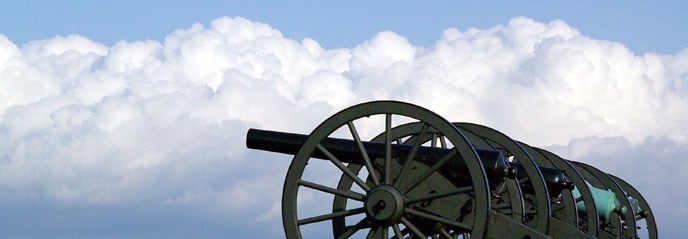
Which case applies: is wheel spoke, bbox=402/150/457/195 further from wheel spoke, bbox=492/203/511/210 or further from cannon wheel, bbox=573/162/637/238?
cannon wheel, bbox=573/162/637/238

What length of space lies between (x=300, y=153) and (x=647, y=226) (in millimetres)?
13808

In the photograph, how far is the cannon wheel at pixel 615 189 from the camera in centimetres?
2636

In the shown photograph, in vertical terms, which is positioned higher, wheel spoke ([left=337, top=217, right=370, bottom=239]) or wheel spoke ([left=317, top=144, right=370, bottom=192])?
wheel spoke ([left=317, top=144, right=370, bottom=192])

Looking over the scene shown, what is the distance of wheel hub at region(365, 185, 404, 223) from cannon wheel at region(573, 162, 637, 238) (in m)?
10.4

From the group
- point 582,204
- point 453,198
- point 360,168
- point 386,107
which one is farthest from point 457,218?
point 582,204

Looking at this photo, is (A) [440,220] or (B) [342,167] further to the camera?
(B) [342,167]

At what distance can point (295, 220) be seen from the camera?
55.3 ft

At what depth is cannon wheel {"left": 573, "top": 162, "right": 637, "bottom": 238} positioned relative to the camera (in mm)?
26359

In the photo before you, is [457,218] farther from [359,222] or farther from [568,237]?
[568,237]

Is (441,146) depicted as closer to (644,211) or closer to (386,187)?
(386,187)

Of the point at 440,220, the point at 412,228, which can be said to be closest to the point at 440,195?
the point at 440,220

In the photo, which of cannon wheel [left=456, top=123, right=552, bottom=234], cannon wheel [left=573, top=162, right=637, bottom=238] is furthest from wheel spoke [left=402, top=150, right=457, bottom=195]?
cannon wheel [left=573, top=162, right=637, bottom=238]

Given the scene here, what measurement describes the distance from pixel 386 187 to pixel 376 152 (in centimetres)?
108

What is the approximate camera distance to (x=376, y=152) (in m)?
17.4
